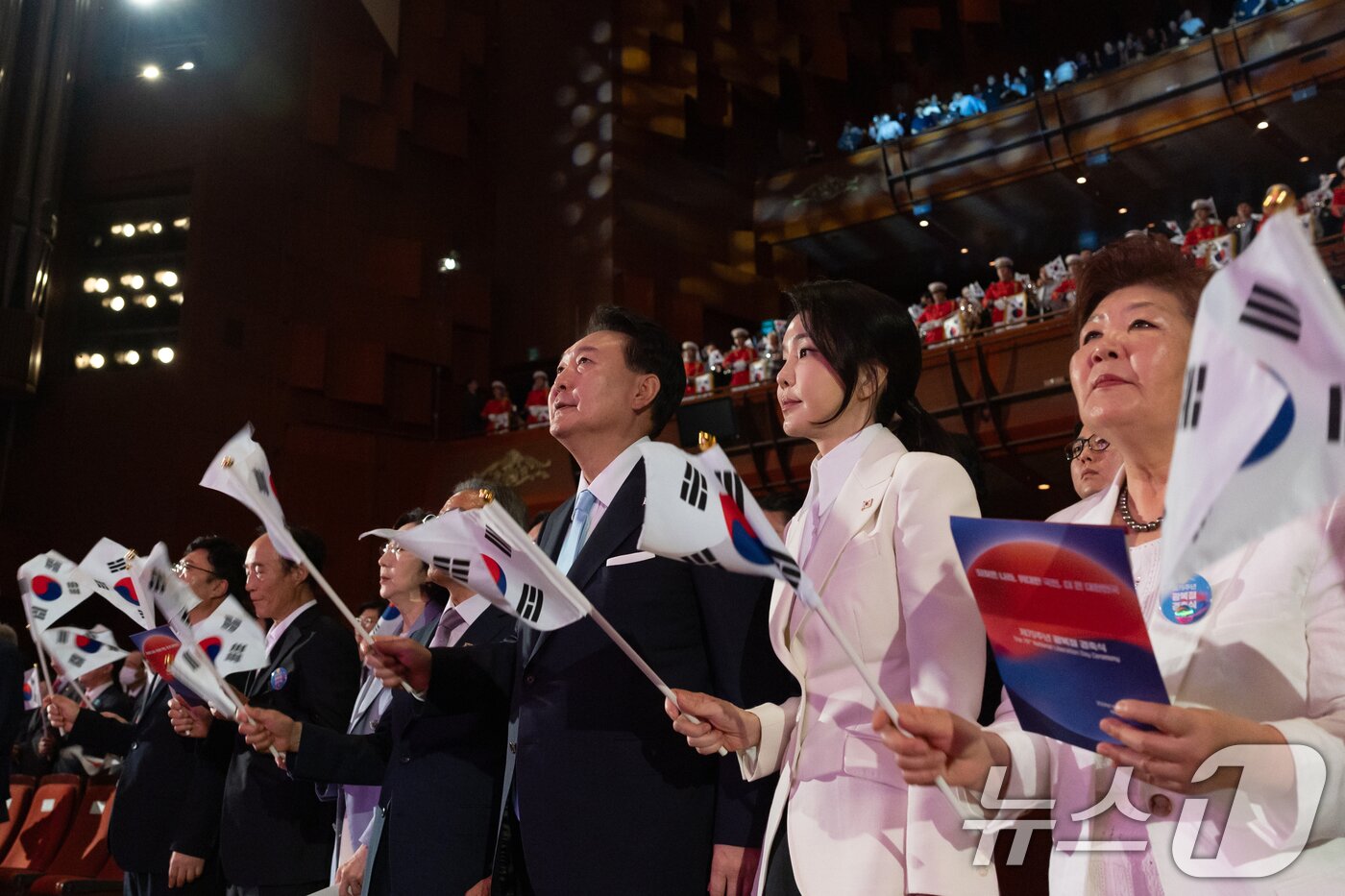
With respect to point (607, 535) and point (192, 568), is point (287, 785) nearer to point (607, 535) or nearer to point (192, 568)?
point (192, 568)

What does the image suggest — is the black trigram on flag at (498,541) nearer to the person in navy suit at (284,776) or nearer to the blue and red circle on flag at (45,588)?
the person in navy suit at (284,776)

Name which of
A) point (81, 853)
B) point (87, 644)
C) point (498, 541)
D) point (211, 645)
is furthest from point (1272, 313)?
point (81, 853)

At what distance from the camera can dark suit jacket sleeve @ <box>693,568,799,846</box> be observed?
5.51 ft

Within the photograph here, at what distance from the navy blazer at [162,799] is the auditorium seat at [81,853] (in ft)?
4.69

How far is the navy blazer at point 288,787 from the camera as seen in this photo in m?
2.70

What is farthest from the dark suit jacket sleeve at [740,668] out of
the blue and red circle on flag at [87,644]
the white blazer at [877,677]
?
the blue and red circle on flag at [87,644]

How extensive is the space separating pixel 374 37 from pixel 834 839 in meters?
11.0

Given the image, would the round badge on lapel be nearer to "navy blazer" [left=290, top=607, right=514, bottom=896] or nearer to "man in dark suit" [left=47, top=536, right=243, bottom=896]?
"navy blazer" [left=290, top=607, right=514, bottom=896]

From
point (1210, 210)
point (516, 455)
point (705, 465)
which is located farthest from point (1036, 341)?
point (705, 465)

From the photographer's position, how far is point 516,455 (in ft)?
32.3

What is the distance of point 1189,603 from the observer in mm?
1143

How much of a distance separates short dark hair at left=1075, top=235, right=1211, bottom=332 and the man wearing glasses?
888mm

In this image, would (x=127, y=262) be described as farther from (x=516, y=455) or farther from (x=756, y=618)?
(x=756, y=618)

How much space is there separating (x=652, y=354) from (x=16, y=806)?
15.2 feet
